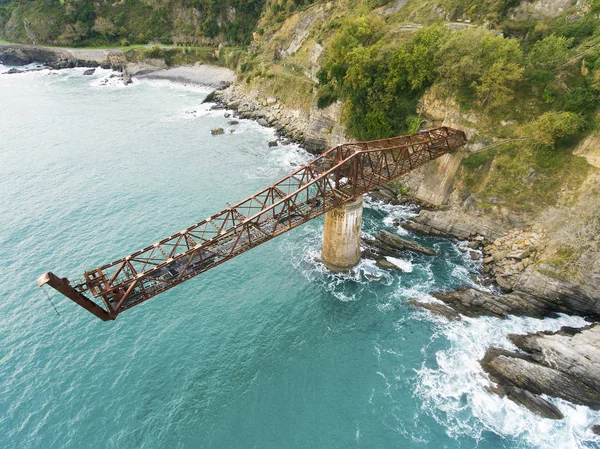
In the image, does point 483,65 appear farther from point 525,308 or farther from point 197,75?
point 197,75

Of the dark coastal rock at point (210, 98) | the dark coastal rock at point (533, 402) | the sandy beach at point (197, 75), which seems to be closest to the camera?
the dark coastal rock at point (533, 402)

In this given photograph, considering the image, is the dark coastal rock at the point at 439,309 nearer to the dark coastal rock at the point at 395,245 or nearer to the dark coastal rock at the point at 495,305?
the dark coastal rock at the point at 495,305

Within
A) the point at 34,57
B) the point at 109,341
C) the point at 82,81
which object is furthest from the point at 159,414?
the point at 34,57

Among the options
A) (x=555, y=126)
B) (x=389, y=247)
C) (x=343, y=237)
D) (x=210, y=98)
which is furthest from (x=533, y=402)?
(x=210, y=98)

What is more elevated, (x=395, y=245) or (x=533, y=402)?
(x=395, y=245)

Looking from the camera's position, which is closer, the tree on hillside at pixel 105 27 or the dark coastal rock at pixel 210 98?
the dark coastal rock at pixel 210 98

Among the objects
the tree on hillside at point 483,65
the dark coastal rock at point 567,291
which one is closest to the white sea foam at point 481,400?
the dark coastal rock at point 567,291
